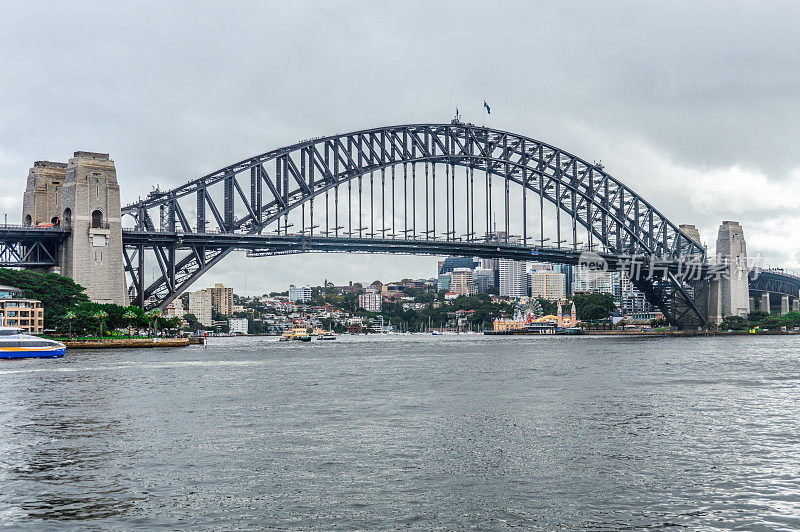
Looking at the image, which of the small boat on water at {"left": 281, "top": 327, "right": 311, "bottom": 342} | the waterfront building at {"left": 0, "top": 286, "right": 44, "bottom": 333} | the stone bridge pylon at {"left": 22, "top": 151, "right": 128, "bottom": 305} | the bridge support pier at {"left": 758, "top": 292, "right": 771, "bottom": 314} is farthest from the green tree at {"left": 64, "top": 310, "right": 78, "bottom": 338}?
the bridge support pier at {"left": 758, "top": 292, "right": 771, "bottom": 314}

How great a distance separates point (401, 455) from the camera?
19188 mm

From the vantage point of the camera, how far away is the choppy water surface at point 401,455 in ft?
47.1

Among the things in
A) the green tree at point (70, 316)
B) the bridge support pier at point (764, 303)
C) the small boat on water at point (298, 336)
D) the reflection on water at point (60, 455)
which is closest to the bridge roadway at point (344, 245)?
the green tree at point (70, 316)

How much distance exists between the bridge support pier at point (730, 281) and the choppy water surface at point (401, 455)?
295 ft

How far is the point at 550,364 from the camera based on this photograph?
52.0 metres

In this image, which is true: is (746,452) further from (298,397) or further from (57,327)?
(57,327)

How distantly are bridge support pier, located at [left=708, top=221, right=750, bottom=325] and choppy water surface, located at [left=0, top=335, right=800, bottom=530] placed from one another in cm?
8983

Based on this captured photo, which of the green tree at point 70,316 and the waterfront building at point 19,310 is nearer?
the green tree at point 70,316

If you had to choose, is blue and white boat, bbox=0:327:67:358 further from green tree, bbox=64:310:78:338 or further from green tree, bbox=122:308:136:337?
green tree, bbox=122:308:136:337

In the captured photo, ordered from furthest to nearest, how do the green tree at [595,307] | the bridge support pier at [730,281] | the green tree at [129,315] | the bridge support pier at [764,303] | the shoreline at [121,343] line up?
1. the green tree at [595,307]
2. the bridge support pier at [764,303]
3. the bridge support pier at [730,281]
4. the green tree at [129,315]
5. the shoreline at [121,343]

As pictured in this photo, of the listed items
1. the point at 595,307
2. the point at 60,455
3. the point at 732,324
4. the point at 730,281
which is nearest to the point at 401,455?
the point at 60,455

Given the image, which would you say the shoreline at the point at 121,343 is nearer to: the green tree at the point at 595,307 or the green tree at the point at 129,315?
the green tree at the point at 129,315

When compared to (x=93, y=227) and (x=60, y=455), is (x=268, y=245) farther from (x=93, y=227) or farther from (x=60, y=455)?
(x=60, y=455)

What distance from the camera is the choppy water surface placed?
1436 centimetres
